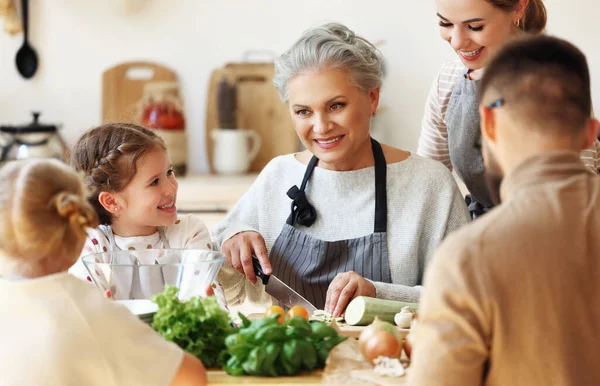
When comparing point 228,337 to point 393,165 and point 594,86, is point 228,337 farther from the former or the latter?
point 594,86

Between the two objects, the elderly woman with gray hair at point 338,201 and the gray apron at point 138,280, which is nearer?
the gray apron at point 138,280

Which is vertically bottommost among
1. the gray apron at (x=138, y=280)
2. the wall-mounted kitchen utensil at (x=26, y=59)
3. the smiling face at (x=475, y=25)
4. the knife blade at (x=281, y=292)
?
the knife blade at (x=281, y=292)

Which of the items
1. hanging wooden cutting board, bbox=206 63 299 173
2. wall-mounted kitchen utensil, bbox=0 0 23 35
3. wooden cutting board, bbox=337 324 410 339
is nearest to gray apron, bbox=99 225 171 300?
wooden cutting board, bbox=337 324 410 339

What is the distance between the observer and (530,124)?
1.08 metres

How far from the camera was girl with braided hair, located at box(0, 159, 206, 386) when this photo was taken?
3.78ft

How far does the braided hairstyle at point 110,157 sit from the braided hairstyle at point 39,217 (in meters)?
0.64

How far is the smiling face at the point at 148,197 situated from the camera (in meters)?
1.87

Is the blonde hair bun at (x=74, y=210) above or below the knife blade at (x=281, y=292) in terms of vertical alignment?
above

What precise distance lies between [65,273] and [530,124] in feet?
2.31

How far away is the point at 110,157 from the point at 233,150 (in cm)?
199

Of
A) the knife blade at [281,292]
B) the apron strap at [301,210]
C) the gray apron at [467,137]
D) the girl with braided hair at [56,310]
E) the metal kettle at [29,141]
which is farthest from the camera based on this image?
the metal kettle at [29,141]

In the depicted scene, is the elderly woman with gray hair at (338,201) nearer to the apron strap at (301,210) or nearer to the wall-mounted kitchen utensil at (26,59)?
the apron strap at (301,210)

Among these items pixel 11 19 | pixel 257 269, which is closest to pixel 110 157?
pixel 257 269

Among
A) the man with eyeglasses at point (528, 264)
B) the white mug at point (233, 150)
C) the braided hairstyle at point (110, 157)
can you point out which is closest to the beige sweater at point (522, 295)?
the man with eyeglasses at point (528, 264)
